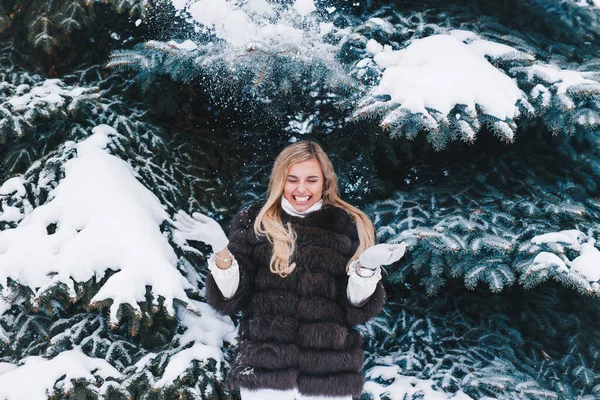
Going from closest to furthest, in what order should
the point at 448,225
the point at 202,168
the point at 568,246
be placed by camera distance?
the point at 568,246 < the point at 448,225 < the point at 202,168

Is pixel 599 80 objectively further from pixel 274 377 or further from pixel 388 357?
pixel 274 377

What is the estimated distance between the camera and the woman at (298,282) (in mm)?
2277

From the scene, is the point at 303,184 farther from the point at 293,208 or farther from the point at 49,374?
the point at 49,374

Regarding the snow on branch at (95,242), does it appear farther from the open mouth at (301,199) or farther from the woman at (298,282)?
the open mouth at (301,199)

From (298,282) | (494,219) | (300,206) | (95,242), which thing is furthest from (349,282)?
(95,242)

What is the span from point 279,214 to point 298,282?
0.38 meters

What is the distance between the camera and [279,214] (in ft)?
8.46

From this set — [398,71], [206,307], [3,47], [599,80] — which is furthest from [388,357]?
[3,47]

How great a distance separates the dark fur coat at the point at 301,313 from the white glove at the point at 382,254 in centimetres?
33

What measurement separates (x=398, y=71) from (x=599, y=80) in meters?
1.07

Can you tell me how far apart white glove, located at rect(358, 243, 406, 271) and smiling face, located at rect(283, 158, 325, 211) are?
527 mm

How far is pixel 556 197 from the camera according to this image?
297 cm

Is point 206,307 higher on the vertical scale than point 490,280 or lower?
lower

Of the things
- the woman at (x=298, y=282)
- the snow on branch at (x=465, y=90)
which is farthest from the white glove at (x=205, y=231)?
the snow on branch at (x=465, y=90)
